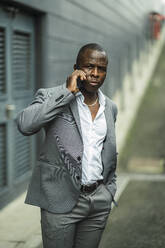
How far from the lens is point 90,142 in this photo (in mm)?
2697

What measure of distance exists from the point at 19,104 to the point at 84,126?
135 inches

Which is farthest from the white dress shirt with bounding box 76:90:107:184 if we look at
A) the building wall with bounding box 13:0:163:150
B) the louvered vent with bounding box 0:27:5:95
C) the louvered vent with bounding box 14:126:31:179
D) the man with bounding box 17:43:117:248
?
the louvered vent with bounding box 14:126:31:179

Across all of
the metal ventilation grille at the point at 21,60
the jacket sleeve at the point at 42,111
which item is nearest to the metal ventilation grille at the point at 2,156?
the metal ventilation grille at the point at 21,60

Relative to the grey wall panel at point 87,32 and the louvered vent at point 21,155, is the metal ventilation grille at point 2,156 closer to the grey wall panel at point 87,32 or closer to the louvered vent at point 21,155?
the louvered vent at point 21,155

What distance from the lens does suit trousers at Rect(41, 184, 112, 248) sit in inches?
105

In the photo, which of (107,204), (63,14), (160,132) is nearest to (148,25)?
(160,132)

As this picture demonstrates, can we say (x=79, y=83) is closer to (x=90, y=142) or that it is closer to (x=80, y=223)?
(x=90, y=142)

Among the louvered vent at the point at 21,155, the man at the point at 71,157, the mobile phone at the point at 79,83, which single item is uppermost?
the mobile phone at the point at 79,83

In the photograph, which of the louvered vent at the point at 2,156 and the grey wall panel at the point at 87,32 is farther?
the grey wall panel at the point at 87,32

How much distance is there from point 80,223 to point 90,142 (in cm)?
47

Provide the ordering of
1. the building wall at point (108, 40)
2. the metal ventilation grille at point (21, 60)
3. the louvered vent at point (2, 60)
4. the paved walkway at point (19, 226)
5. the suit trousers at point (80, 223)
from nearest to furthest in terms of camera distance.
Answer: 1. the suit trousers at point (80, 223)
2. the paved walkway at point (19, 226)
3. the louvered vent at point (2, 60)
4. the metal ventilation grille at point (21, 60)
5. the building wall at point (108, 40)

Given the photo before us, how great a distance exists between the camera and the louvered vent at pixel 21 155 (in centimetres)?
604

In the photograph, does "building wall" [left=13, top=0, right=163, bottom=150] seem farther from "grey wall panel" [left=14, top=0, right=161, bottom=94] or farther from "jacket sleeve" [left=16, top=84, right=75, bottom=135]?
"jacket sleeve" [left=16, top=84, right=75, bottom=135]

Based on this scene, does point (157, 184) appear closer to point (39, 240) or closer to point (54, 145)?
point (39, 240)
